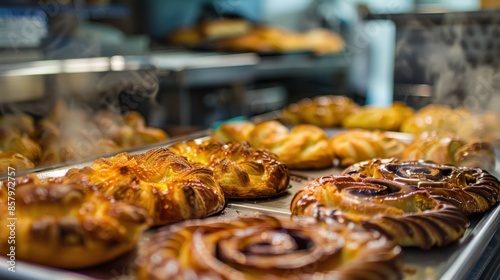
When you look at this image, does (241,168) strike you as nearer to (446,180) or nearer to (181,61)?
(446,180)

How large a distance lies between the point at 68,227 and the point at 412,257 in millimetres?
900

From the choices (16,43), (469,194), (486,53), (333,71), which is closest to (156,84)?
(16,43)

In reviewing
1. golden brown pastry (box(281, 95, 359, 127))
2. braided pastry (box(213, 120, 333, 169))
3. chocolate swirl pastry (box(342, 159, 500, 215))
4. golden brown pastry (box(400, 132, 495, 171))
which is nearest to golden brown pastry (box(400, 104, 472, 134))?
golden brown pastry (box(281, 95, 359, 127))

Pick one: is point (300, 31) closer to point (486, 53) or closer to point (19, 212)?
point (486, 53)

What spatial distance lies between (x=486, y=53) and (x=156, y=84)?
2313 millimetres

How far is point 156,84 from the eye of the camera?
14.0 feet

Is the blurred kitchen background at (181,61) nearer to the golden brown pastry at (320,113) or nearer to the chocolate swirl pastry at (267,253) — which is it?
the golden brown pastry at (320,113)

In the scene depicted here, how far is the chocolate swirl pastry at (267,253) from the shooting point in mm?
1192

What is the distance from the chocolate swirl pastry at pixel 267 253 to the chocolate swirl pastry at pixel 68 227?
127 mm

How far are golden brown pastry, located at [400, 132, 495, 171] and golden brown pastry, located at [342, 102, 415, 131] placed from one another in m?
0.90

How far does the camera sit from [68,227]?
1.34m

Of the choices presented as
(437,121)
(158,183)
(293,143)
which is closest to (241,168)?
(158,183)

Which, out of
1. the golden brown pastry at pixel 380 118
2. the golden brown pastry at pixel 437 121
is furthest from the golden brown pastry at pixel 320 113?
the golden brown pastry at pixel 437 121

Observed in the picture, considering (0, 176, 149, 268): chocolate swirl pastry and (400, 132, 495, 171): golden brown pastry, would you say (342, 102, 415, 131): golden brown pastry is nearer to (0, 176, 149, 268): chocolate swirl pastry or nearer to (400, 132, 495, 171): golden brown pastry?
(400, 132, 495, 171): golden brown pastry
